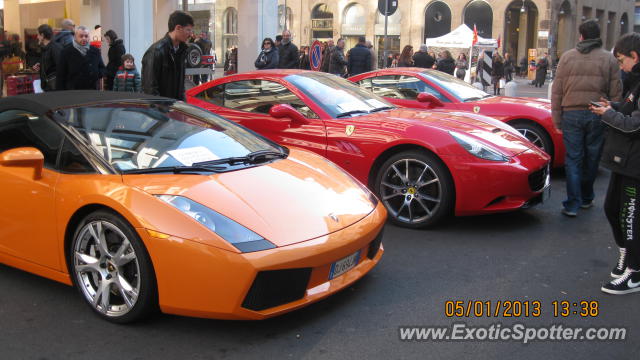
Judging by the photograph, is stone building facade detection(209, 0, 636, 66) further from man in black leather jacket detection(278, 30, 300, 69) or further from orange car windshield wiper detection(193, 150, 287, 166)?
orange car windshield wiper detection(193, 150, 287, 166)

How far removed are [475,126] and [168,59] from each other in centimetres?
305

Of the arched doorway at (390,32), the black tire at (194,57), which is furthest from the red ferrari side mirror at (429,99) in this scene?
the arched doorway at (390,32)

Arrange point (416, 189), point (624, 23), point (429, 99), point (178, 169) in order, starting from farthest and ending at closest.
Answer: point (624, 23), point (429, 99), point (416, 189), point (178, 169)

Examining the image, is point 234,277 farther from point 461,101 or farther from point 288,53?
point 288,53

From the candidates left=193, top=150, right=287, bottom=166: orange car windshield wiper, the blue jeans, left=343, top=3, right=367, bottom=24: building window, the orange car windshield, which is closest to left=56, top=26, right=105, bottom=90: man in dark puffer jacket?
the orange car windshield

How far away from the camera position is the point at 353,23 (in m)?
42.4

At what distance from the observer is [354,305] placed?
382 cm

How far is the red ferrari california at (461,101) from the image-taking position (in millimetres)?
7930

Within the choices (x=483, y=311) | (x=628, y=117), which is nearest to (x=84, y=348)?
(x=483, y=311)

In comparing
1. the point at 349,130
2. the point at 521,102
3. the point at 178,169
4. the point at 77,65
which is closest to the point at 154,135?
the point at 178,169

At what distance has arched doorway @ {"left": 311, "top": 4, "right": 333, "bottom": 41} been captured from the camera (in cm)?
4322

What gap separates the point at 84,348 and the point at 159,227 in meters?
0.72

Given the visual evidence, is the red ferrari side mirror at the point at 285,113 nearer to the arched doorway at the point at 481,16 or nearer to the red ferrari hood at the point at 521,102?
the red ferrari hood at the point at 521,102

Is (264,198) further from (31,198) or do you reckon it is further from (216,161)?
(31,198)
